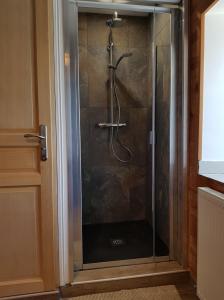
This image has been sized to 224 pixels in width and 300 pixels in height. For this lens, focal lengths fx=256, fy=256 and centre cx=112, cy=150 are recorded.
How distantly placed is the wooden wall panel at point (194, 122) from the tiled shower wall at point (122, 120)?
32.6 inches

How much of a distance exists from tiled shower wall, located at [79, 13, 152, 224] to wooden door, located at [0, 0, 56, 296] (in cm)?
106

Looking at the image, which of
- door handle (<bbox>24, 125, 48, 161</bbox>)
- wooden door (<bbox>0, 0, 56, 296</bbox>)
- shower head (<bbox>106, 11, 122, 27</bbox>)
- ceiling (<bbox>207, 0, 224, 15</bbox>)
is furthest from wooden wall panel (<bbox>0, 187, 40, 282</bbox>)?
shower head (<bbox>106, 11, 122, 27</bbox>)

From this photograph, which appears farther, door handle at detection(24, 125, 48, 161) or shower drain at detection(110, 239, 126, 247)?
shower drain at detection(110, 239, 126, 247)

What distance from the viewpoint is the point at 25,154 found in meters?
1.64

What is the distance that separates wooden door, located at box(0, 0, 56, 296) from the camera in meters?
1.57

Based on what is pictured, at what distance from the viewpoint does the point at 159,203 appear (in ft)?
7.55

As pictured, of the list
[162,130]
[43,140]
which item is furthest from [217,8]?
[43,140]

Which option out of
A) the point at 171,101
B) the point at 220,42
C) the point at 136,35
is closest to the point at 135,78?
the point at 136,35

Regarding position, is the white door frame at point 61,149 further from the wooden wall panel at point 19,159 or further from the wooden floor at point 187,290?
the wooden floor at point 187,290

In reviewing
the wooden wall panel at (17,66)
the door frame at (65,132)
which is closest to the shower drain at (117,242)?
the door frame at (65,132)

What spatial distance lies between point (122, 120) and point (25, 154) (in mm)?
1379

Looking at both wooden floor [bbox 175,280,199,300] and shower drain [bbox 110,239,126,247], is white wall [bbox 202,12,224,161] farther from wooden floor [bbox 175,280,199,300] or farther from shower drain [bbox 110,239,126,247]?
shower drain [bbox 110,239,126,247]

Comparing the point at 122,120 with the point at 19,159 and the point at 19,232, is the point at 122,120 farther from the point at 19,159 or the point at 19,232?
the point at 19,232

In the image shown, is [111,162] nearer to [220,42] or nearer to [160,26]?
[160,26]
